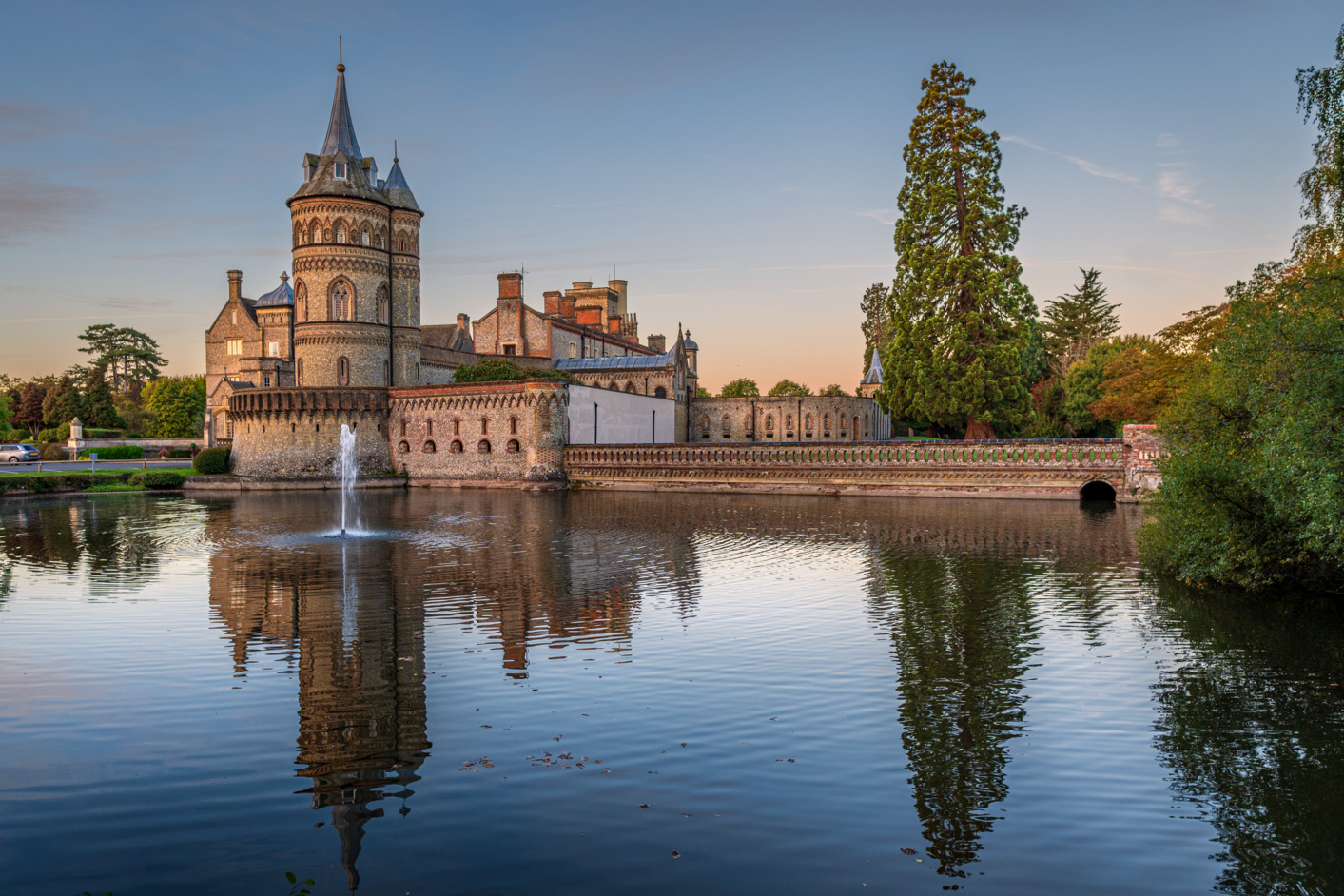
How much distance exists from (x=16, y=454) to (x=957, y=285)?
2244 inches

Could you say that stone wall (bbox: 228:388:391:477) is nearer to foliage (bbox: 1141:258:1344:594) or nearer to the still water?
the still water

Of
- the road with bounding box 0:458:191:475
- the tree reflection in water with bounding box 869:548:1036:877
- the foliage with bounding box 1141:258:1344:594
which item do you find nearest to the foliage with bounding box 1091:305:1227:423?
the foliage with bounding box 1141:258:1344:594

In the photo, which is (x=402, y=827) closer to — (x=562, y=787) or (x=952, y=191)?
(x=562, y=787)

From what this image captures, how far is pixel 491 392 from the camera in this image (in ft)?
157

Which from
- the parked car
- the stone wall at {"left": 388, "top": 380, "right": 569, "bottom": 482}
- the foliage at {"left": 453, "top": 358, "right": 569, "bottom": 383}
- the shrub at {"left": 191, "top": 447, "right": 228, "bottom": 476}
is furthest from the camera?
the parked car

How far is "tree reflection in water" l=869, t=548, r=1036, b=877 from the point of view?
21.0 feet

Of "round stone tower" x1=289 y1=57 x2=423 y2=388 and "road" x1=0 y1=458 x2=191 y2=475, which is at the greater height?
"round stone tower" x1=289 y1=57 x2=423 y2=388

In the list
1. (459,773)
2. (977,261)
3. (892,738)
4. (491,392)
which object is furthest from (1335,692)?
(491,392)

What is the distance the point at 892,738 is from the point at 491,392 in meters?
42.0

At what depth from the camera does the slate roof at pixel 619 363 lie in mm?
65062

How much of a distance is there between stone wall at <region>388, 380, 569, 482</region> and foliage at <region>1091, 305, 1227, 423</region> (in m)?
27.6

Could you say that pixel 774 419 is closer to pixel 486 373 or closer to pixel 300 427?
pixel 486 373

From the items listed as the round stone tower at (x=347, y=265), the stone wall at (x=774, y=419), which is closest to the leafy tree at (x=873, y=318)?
the stone wall at (x=774, y=419)

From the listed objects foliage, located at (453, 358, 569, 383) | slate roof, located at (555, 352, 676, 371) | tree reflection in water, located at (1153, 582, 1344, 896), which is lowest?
tree reflection in water, located at (1153, 582, 1344, 896)
